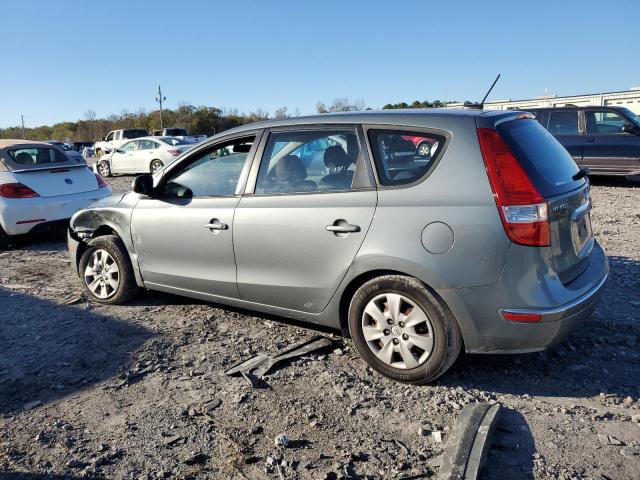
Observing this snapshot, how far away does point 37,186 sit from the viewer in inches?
299

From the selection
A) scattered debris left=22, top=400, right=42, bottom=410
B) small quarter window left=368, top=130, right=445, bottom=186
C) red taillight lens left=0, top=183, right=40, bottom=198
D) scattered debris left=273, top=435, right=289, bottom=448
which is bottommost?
scattered debris left=273, top=435, right=289, bottom=448

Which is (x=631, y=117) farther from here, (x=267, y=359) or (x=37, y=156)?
(x=37, y=156)

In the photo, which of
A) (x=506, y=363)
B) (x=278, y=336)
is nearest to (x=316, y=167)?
(x=278, y=336)

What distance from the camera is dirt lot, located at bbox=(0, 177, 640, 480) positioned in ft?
9.03

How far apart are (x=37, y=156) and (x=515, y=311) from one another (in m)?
7.36

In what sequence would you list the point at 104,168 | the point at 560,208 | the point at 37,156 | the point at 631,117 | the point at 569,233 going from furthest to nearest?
1. the point at 104,168
2. the point at 631,117
3. the point at 37,156
4. the point at 569,233
5. the point at 560,208

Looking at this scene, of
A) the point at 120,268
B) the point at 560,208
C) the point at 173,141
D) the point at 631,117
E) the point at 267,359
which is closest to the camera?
the point at 560,208

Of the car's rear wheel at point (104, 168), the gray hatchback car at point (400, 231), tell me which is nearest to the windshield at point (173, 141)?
the car's rear wheel at point (104, 168)

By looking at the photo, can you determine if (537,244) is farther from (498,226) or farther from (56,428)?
(56,428)

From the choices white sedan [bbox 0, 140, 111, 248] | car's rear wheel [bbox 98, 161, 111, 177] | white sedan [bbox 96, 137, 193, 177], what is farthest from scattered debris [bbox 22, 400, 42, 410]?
car's rear wheel [bbox 98, 161, 111, 177]

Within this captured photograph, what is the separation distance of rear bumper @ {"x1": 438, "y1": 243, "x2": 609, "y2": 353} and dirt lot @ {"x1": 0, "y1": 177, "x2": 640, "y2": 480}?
1.26 ft

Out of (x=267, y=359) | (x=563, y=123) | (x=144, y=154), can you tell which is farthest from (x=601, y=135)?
(x=144, y=154)

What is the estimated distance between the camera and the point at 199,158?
4.54 meters

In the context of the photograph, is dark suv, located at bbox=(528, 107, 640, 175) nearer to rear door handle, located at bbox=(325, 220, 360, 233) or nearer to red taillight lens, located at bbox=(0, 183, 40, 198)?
rear door handle, located at bbox=(325, 220, 360, 233)
